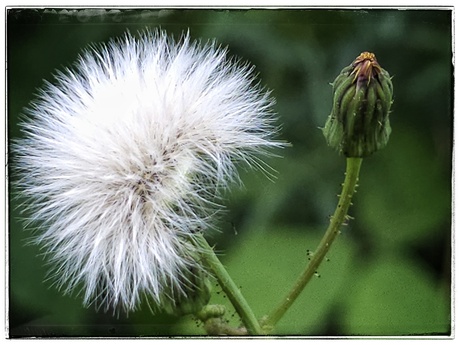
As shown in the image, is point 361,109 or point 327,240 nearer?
point 361,109

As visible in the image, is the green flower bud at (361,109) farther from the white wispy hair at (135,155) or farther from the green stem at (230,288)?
the green stem at (230,288)

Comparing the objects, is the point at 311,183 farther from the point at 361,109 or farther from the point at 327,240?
the point at 361,109

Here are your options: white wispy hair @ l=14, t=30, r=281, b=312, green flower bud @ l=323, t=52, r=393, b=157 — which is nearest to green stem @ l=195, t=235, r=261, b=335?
white wispy hair @ l=14, t=30, r=281, b=312

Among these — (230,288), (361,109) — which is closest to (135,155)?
(230,288)

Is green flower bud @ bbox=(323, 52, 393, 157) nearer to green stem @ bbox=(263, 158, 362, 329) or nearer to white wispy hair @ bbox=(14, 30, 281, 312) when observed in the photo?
green stem @ bbox=(263, 158, 362, 329)

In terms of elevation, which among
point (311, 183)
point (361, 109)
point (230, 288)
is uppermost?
point (361, 109)

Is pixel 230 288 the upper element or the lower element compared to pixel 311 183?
lower

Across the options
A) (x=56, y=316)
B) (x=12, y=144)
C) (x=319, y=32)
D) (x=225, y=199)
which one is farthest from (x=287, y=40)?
(x=56, y=316)
